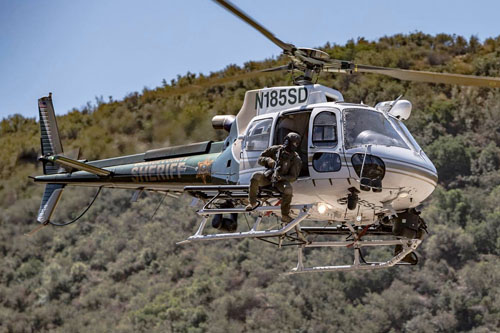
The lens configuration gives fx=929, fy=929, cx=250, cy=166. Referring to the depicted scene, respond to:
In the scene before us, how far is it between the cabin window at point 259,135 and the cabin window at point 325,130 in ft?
2.77

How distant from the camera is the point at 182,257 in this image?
36.0 meters

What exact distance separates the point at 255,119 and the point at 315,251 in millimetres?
20355

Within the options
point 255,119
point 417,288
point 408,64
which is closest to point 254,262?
point 417,288

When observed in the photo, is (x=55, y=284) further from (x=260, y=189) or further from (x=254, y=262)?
(x=260, y=189)

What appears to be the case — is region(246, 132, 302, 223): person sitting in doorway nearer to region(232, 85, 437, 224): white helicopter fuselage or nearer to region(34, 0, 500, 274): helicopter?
region(34, 0, 500, 274): helicopter

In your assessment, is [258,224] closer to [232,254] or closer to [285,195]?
[285,195]

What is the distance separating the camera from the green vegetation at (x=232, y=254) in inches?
1238

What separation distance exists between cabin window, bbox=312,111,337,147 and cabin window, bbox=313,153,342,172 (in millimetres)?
164

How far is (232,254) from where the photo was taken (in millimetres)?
35125

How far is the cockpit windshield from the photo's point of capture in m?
13.6

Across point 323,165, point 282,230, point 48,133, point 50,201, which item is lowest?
point 282,230

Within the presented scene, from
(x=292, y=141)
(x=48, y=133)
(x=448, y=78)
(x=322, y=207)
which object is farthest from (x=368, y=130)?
(x=48, y=133)

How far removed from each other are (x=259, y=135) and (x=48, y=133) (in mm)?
6196

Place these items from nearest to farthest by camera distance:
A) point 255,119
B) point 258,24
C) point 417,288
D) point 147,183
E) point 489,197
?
point 258,24
point 255,119
point 147,183
point 417,288
point 489,197
